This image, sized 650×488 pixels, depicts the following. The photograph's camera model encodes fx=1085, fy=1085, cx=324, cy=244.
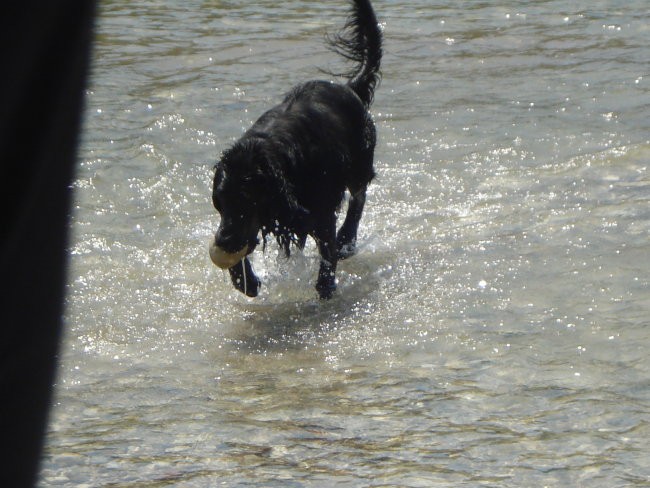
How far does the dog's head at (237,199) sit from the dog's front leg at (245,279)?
0.40 meters

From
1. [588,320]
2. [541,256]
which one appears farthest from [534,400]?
[541,256]

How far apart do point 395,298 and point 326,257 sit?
1.61ft

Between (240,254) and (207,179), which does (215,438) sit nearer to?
(240,254)

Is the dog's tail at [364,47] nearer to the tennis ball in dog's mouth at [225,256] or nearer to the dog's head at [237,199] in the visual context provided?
the dog's head at [237,199]

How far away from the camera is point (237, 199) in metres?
5.47

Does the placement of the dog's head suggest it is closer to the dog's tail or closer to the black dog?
the black dog

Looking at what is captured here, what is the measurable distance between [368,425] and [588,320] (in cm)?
162

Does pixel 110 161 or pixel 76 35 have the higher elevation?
pixel 76 35

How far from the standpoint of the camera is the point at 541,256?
6.26 meters

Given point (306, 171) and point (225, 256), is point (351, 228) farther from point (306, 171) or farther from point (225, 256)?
point (225, 256)

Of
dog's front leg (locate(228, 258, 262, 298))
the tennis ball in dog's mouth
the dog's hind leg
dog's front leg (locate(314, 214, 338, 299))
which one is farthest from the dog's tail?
the tennis ball in dog's mouth

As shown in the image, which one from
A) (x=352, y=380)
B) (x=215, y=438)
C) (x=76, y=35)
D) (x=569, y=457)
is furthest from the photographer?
(x=76, y=35)

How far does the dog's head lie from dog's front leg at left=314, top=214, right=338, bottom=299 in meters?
0.64

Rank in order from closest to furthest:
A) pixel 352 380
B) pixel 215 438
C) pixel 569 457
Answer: pixel 569 457 → pixel 215 438 → pixel 352 380
